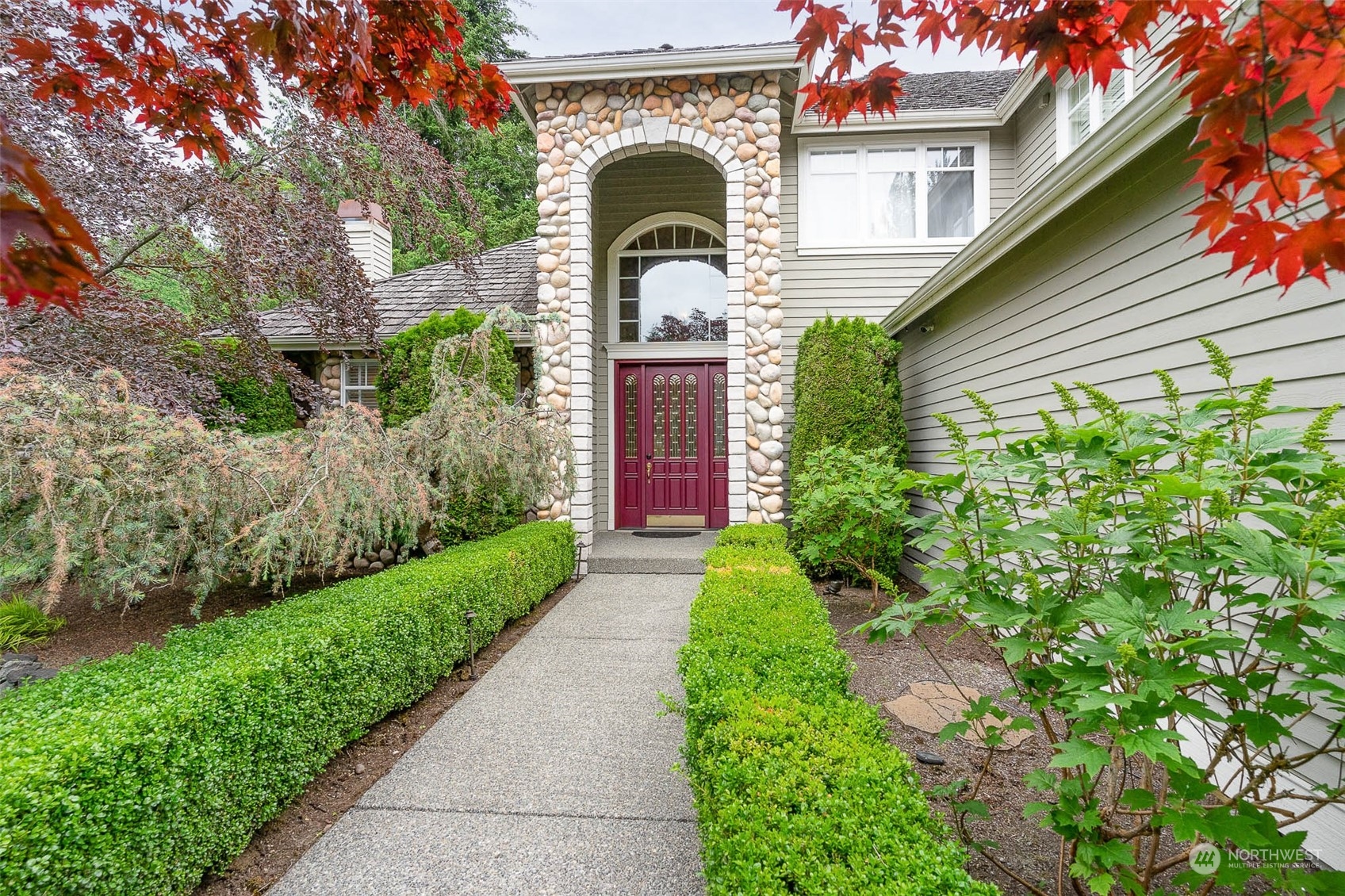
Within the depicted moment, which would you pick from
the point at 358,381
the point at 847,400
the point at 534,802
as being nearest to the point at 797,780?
the point at 534,802

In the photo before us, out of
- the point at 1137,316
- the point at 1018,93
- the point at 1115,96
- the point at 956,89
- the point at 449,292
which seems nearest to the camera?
the point at 1137,316

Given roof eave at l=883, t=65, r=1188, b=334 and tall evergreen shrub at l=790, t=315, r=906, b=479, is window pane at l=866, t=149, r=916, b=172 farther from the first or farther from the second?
roof eave at l=883, t=65, r=1188, b=334

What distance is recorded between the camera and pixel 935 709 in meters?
3.19

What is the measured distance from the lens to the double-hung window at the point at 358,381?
834cm

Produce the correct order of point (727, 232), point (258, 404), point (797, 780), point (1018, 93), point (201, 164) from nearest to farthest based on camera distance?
point (797, 780) → point (201, 164) → point (727, 232) → point (1018, 93) → point (258, 404)

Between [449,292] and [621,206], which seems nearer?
[621,206]

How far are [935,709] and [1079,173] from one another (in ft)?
9.62

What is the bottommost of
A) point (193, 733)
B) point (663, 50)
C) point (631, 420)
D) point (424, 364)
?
point (193, 733)

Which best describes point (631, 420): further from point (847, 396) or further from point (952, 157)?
point (952, 157)

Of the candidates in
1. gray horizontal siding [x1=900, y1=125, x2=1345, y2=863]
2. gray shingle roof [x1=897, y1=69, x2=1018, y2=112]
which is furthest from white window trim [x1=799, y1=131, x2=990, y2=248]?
gray horizontal siding [x1=900, y1=125, x2=1345, y2=863]

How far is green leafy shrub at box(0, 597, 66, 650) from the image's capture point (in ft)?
14.1

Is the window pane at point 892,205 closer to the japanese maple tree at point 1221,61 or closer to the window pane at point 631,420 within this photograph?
the window pane at point 631,420

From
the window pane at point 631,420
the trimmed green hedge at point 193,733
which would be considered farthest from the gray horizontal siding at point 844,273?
the trimmed green hedge at point 193,733

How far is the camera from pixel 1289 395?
221 centimetres
